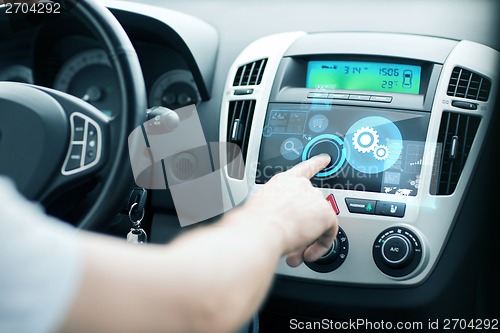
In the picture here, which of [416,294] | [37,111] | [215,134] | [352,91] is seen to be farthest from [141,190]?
[416,294]

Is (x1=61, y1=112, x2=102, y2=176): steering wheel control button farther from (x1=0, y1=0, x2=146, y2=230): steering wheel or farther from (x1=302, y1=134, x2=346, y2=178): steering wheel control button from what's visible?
(x1=302, y1=134, x2=346, y2=178): steering wheel control button

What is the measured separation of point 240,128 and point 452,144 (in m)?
0.50

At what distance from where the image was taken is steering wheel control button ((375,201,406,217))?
4.38ft

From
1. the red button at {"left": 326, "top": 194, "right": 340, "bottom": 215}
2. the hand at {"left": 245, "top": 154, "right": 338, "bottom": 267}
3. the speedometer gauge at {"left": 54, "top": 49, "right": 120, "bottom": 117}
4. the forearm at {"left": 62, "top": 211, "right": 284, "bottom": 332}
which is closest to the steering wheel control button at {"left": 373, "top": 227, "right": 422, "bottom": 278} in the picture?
the red button at {"left": 326, "top": 194, "right": 340, "bottom": 215}

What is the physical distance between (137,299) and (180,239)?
0.12 m

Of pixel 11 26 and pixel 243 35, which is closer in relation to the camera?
pixel 11 26

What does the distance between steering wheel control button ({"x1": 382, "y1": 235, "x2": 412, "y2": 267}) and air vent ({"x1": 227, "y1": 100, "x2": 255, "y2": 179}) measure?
0.39m

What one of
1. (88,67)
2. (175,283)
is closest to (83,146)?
(175,283)

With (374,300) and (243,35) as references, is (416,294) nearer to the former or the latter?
(374,300)

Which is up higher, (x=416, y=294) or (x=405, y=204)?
(x=405, y=204)

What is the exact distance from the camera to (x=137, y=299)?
52cm

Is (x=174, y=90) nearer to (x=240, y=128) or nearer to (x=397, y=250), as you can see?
(x=240, y=128)

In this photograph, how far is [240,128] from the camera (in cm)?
150

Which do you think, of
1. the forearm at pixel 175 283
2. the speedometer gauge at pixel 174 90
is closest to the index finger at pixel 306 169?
the forearm at pixel 175 283
